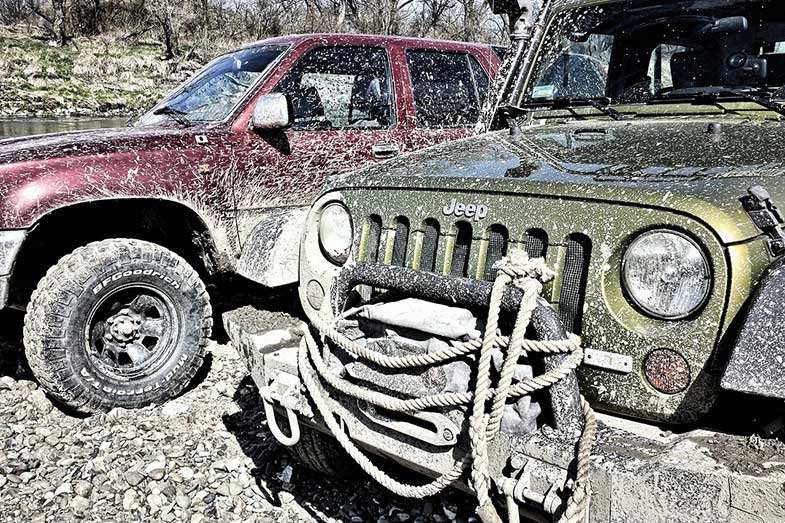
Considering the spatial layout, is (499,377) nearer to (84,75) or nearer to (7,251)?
(7,251)

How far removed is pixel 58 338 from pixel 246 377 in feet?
3.83

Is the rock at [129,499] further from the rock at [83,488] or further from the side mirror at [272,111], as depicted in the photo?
the side mirror at [272,111]

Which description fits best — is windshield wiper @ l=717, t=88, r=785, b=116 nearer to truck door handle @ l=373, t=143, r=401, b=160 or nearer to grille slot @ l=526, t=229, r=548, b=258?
grille slot @ l=526, t=229, r=548, b=258

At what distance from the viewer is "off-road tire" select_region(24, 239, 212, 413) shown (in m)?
3.83

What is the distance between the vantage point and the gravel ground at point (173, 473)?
3.21 m

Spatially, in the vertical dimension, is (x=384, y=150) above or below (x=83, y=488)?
above

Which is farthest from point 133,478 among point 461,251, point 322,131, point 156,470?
point 322,131

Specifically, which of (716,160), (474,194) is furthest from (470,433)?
(716,160)

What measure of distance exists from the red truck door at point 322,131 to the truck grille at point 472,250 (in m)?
1.98

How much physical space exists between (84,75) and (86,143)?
18.0m

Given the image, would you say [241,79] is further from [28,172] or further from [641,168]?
[641,168]

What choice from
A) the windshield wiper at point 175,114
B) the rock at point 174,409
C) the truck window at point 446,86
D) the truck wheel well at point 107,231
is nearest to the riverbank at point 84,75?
the windshield wiper at point 175,114

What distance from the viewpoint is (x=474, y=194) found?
2.41 metres

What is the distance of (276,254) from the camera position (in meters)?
3.26
